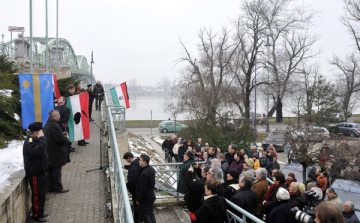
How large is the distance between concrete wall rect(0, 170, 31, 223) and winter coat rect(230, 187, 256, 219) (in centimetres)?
346

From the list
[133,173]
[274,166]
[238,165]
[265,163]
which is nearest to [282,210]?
[133,173]

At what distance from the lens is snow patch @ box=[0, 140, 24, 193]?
526 centimetres

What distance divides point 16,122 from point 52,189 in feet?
8.35

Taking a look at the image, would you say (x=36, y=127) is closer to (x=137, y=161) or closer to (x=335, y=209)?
(x=137, y=161)

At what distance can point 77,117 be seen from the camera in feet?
26.6

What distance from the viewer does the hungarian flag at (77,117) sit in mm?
8078

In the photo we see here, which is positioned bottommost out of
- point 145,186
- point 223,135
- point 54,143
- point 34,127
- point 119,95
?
point 145,186

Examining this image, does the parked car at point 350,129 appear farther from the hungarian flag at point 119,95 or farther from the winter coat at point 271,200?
the winter coat at point 271,200

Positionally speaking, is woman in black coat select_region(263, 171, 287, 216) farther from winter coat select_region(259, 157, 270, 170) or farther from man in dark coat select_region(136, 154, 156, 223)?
winter coat select_region(259, 157, 270, 170)

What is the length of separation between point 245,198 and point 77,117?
4683 mm

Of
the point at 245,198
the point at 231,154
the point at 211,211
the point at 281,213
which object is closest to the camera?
the point at 211,211

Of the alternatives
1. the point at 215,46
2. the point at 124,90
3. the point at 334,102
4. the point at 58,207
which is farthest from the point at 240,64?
the point at 58,207

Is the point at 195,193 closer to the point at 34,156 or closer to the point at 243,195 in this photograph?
the point at 243,195

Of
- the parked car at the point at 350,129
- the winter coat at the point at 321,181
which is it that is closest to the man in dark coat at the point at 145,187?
the winter coat at the point at 321,181
